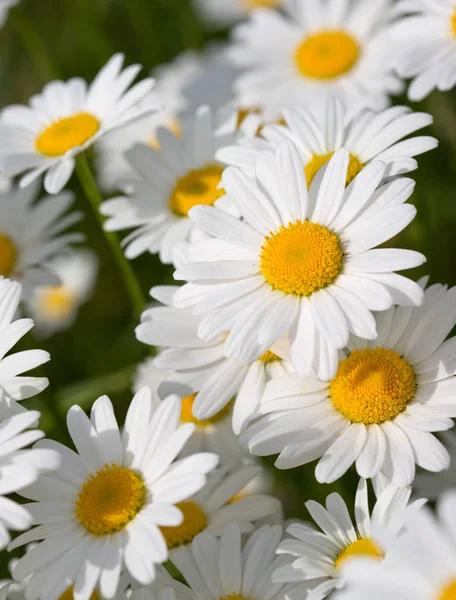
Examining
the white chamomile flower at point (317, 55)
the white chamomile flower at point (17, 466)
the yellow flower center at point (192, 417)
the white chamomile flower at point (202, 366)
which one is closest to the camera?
the white chamomile flower at point (17, 466)

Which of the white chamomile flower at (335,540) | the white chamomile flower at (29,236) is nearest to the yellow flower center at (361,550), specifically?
the white chamomile flower at (335,540)

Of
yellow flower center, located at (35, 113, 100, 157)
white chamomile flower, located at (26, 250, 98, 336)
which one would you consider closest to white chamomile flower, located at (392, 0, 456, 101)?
yellow flower center, located at (35, 113, 100, 157)

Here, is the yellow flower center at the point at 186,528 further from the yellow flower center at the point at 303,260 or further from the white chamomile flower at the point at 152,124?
the white chamomile flower at the point at 152,124

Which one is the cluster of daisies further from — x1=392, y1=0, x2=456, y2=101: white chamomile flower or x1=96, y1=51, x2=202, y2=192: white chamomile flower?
x1=96, y1=51, x2=202, y2=192: white chamomile flower

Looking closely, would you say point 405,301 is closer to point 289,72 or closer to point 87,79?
point 289,72

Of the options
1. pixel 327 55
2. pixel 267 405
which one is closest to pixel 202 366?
pixel 267 405

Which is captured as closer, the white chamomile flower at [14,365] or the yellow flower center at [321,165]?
the white chamomile flower at [14,365]

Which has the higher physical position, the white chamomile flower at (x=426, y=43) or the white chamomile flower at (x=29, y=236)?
the white chamomile flower at (x=29, y=236)

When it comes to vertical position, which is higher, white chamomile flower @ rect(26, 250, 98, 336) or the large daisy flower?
the large daisy flower

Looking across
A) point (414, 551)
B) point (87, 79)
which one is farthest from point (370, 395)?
point (87, 79)
